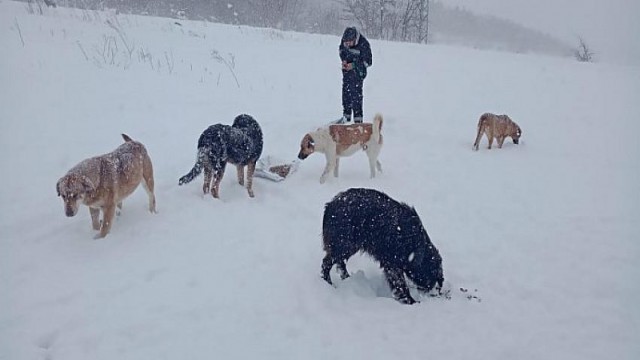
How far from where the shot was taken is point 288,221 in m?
5.78

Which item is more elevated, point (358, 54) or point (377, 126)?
point (358, 54)

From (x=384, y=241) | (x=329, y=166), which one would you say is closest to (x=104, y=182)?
(x=384, y=241)

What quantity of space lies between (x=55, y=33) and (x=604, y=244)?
12.6 meters

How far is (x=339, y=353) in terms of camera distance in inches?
139

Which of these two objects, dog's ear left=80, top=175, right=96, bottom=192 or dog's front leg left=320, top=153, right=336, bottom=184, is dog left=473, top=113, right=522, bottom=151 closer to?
dog's front leg left=320, top=153, right=336, bottom=184

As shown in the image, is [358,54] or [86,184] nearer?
[86,184]

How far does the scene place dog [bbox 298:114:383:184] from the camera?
723 centimetres

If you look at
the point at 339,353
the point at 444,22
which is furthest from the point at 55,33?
the point at 444,22

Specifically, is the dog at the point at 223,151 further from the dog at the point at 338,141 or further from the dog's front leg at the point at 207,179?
the dog at the point at 338,141

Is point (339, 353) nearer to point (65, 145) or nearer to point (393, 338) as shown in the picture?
point (393, 338)

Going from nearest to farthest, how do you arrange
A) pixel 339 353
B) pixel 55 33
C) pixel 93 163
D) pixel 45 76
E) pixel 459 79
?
1. pixel 339 353
2. pixel 93 163
3. pixel 45 76
4. pixel 55 33
5. pixel 459 79

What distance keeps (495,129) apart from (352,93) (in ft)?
9.51

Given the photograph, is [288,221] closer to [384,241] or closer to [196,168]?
[196,168]

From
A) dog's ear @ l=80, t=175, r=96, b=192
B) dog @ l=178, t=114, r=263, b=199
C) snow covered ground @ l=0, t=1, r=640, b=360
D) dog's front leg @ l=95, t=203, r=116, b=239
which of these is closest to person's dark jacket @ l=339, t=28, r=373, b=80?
snow covered ground @ l=0, t=1, r=640, b=360
